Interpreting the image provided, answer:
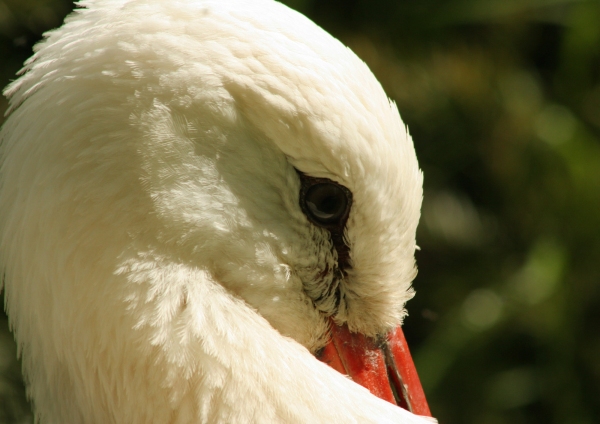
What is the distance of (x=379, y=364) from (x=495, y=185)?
7.54ft

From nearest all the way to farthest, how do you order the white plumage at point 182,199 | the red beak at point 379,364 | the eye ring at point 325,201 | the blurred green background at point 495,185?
the white plumage at point 182,199
the eye ring at point 325,201
the red beak at point 379,364
the blurred green background at point 495,185

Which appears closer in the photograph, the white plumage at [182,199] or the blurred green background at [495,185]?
the white plumage at [182,199]

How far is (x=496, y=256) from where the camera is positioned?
11.6ft

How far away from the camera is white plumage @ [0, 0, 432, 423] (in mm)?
1247

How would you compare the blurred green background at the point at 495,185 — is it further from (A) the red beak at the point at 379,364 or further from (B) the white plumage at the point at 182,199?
(B) the white plumage at the point at 182,199

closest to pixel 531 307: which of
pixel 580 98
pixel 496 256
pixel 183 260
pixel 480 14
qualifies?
pixel 496 256

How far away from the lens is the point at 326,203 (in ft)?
4.63

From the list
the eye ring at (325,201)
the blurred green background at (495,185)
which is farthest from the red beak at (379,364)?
the blurred green background at (495,185)

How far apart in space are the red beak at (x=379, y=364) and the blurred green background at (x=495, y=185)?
171cm

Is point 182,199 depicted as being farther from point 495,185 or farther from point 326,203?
point 495,185

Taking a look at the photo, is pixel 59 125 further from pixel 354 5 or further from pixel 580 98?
pixel 580 98

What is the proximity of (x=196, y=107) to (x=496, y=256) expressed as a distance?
2.60 m

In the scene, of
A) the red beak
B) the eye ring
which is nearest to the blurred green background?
the red beak

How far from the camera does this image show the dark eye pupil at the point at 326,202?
4.56 feet
